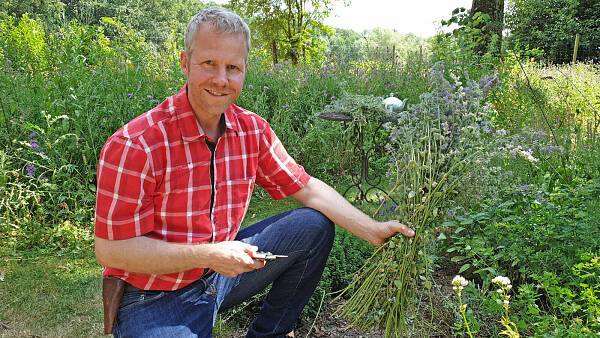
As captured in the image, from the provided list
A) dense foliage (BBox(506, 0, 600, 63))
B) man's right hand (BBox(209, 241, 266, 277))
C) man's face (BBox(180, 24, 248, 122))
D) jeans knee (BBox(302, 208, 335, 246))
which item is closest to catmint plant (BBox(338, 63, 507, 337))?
jeans knee (BBox(302, 208, 335, 246))

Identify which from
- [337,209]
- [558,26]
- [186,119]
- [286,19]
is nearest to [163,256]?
[186,119]

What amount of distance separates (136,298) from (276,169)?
764 millimetres

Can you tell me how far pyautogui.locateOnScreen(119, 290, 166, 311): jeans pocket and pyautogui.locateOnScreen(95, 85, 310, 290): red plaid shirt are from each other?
28mm

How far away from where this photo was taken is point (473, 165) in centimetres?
164

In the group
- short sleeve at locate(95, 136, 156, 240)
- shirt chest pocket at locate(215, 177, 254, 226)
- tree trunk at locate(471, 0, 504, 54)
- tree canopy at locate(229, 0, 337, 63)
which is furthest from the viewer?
tree canopy at locate(229, 0, 337, 63)

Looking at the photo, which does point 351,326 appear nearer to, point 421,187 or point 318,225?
point 318,225

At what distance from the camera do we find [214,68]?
5.21 ft

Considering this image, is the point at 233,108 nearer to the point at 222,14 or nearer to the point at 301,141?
the point at 222,14

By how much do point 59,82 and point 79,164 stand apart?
2.59 feet

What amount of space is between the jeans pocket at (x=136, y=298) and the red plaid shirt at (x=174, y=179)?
0.09ft

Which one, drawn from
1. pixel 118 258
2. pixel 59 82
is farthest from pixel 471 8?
pixel 118 258

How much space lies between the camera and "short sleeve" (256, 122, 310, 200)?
1.94 m

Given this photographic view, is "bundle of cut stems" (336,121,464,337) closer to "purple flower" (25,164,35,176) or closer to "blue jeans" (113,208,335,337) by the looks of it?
"blue jeans" (113,208,335,337)

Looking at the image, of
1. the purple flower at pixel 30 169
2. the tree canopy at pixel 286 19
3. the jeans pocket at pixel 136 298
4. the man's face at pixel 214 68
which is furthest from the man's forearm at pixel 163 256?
the tree canopy at pixel 286 19
